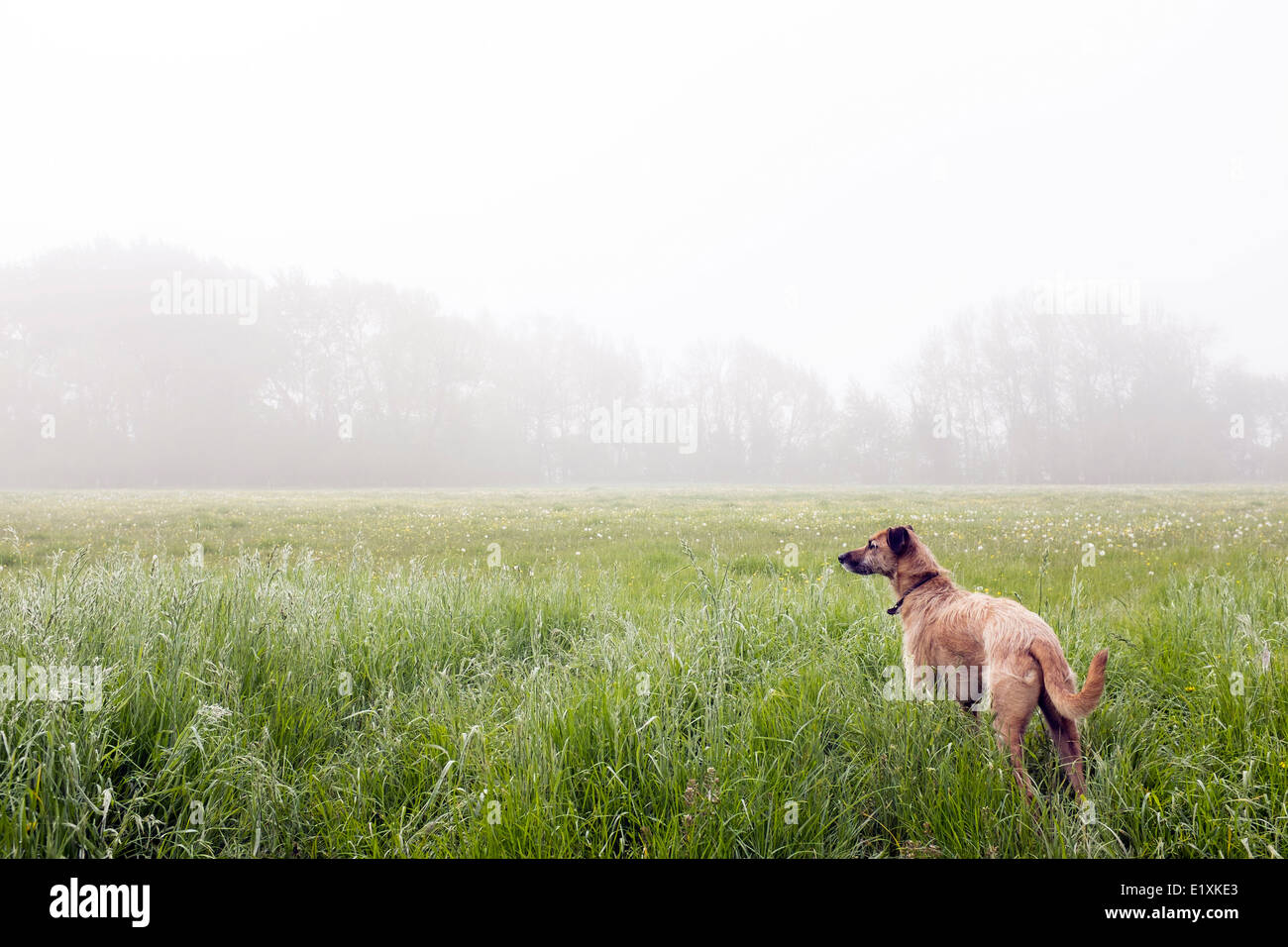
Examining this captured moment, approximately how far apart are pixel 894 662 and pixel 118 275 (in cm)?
7324

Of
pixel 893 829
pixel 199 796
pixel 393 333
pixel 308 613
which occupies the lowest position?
pixel 893 829

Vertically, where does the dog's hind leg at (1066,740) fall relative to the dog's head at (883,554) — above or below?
below

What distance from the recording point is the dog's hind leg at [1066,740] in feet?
6.94

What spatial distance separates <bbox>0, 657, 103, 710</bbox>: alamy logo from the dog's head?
139 inches

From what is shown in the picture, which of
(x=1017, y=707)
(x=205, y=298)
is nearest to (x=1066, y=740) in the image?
(x=1017, y=707)

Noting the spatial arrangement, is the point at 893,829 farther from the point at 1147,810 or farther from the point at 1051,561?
the point at 1051,561

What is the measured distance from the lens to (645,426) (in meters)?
66.6

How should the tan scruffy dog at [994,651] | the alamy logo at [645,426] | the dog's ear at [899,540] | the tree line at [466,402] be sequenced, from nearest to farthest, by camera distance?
the tan scruffy dog at [994,651]
the dog's ear at [899,540]
the tree line at [466,402]
the alamy logo at [645,426]

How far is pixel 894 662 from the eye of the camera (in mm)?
3432

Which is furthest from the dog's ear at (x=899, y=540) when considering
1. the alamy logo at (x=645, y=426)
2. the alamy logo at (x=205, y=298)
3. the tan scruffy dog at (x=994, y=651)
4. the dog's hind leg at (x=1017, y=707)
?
the alamy logo at (x=205, y=298)
